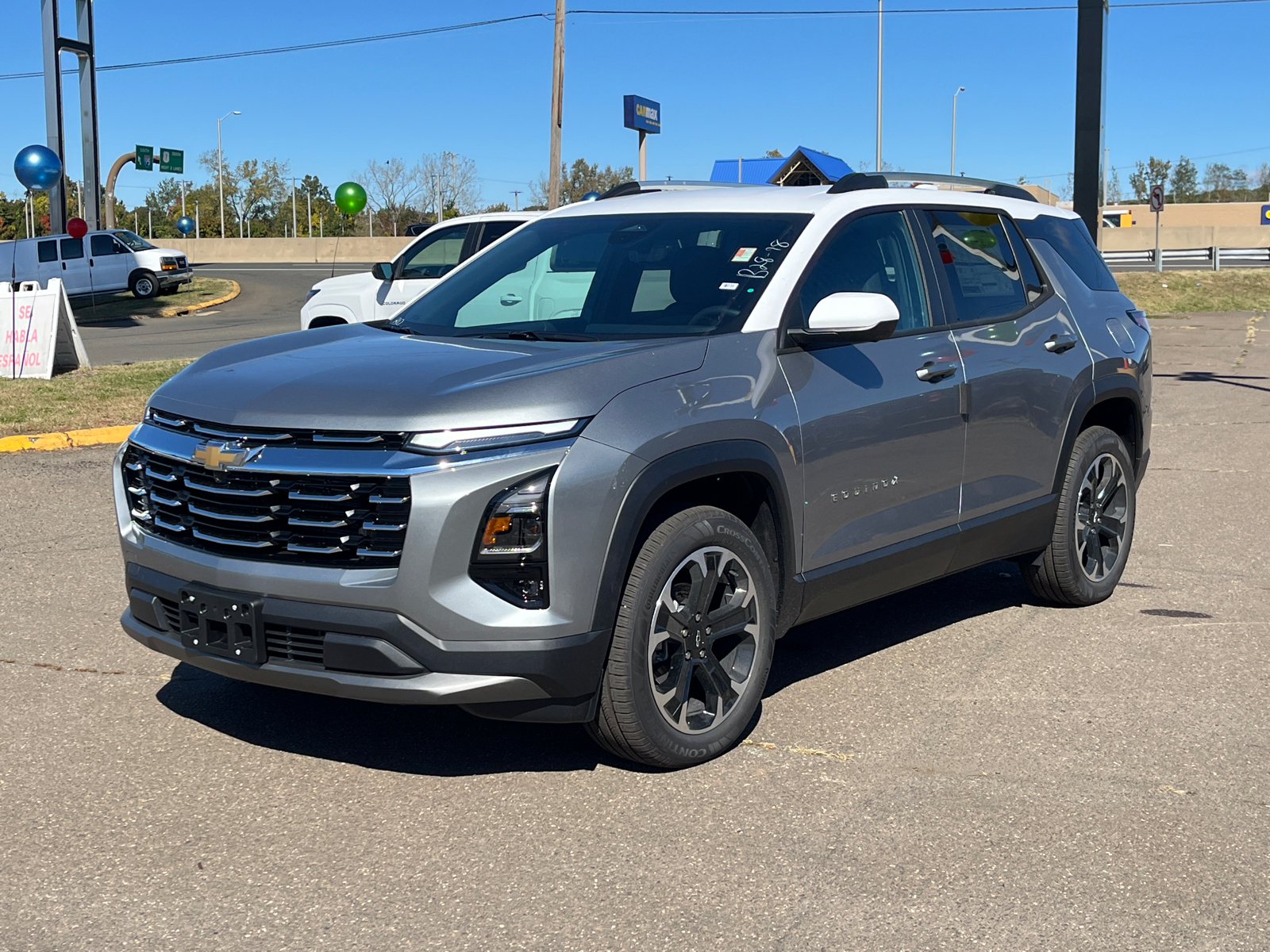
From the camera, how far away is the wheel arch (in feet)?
13.0

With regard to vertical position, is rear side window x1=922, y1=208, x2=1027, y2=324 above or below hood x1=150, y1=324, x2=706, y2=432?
above

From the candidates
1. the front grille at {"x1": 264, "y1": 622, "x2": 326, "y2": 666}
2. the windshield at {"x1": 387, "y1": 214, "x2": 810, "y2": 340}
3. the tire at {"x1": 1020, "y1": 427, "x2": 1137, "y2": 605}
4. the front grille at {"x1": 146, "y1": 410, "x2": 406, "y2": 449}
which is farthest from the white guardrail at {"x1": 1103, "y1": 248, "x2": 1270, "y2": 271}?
the front grille at {"x1": 264, "y1": 622, "x2": 326, "y2": 666}

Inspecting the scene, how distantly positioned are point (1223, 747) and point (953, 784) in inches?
40.8

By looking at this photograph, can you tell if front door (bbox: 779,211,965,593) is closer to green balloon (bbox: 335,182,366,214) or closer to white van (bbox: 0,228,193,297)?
white van (bbox: 0,228,193,297)

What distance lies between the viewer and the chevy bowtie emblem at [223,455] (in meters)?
3.95

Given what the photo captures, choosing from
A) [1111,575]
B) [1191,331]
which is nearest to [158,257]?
[1191,331]

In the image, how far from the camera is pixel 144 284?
35.3 m

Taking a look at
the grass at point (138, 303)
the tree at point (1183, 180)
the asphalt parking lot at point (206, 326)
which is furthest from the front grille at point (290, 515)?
the tree at point (1183, 180)

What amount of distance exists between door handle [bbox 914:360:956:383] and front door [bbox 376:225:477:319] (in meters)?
9.92

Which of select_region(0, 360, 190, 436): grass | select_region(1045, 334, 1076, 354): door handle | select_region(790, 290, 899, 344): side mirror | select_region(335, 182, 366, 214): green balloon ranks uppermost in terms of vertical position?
select_region(335, 182, 366, 214): green balloon

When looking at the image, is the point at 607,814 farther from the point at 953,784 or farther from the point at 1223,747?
the point at 1223,747

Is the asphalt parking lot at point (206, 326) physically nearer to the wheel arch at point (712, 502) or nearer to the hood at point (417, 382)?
the hood at point (417, 382)

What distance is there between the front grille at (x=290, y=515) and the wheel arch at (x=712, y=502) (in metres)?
0.63

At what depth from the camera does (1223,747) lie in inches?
181
